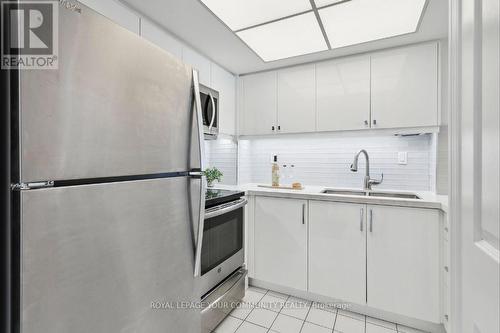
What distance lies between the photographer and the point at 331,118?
2438 mm

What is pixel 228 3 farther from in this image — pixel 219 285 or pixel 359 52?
pixel 219 285

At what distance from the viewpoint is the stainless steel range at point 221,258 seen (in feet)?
5.33

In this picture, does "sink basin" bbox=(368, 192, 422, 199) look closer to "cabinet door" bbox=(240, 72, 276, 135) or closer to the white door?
"cabinet door" bbox=(240, 72, 276, 135)

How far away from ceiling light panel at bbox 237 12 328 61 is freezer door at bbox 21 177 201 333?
1.38 m

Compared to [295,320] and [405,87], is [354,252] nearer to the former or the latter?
[295,320]

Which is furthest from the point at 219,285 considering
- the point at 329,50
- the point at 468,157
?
the point at 329,50

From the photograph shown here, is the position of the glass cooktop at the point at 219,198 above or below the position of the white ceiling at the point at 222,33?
→ below

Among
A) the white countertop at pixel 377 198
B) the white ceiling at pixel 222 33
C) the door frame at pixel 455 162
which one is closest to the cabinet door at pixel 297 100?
the white ceiling at pixel 222 33

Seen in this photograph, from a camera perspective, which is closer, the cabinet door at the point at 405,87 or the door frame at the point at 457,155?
the door frame at the point at 457,155

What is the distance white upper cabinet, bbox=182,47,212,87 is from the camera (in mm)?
2160

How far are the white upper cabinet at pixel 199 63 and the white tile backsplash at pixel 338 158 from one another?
84cm

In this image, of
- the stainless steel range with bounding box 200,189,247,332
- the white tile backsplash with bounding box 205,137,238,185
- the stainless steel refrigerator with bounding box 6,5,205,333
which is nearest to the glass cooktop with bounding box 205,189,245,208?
the stainless steel range with bounding box 200,189,247,332

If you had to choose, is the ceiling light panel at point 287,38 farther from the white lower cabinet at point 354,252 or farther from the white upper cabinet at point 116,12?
the white lower cabinet at point 354,252

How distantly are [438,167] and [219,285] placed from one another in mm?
1999
